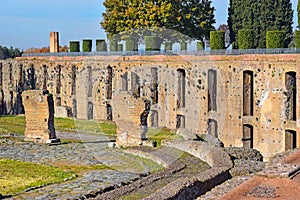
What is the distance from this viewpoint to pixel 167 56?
35125mm

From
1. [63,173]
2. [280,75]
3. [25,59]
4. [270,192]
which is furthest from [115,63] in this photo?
[270,192]

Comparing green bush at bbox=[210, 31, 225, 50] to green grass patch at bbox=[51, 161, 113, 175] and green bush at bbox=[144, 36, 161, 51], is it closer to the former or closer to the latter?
green bush at bbox=[144, 36, 161, 51]

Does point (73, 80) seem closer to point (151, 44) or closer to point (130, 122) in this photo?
point (151, 44)

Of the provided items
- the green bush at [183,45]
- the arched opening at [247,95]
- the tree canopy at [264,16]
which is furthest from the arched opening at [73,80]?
the arched opening at [247,95]

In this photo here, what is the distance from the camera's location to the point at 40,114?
87.9ft

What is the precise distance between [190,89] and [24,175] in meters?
14.9

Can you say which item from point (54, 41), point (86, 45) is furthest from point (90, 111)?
point (54, 41)

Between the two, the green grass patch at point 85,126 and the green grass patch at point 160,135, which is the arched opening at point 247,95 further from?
the green grass patch at point 85,126

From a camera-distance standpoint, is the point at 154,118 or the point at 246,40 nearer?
the point at 246,40

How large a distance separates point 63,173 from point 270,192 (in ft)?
28.8

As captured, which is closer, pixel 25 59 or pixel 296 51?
pixel 296 51

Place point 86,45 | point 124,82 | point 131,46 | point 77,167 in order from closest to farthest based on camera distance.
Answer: point 77,167 → point 124,82 → point 131,46 → point 86,45

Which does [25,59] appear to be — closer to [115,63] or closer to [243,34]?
[115,63]

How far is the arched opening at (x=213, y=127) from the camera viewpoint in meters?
31.5
